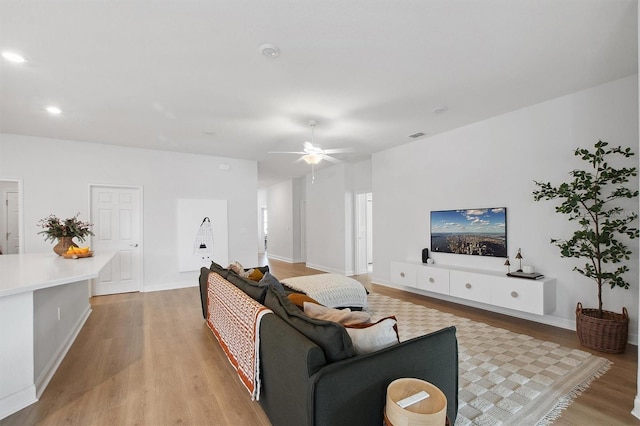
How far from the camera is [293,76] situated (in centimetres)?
294

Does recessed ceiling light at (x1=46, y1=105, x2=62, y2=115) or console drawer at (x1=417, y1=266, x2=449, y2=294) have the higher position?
recessed ceiling light at (x1=46, y1=105, x2=62, y2=115)

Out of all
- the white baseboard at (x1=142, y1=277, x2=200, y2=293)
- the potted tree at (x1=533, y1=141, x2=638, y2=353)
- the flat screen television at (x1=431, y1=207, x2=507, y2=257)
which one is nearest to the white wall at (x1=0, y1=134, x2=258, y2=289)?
the white baseboard at (x1=142, y1=277, x2=200, y2=293)

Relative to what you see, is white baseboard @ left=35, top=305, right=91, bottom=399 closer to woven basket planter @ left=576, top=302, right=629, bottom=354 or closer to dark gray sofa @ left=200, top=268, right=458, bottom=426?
dark gray sofa @ left=200, top=268, right=458, bottom=426

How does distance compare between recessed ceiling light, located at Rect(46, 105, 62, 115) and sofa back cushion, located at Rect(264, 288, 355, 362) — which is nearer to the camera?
sofa back cushion, located at Rect(264, 288, 355, 362)

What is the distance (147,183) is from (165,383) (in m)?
4.31

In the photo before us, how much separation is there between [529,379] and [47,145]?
281 inches

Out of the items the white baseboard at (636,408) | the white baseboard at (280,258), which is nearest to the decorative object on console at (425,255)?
the white baseboard at (636,408)

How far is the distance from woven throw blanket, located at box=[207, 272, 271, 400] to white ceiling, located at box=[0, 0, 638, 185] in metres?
2.03

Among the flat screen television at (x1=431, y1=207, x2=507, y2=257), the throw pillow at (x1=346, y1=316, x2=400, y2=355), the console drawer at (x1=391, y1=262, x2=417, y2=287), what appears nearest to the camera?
the throw pillow at (x1=346, y1=316, x2=400, y2=355)

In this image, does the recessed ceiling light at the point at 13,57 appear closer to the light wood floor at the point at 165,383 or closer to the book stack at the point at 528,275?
the light wood floor at the point at 165,383

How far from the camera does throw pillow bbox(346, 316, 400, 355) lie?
1604mm

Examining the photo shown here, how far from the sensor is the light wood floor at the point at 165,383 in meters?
2.00

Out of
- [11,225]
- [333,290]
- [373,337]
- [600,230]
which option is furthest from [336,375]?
[11,225]

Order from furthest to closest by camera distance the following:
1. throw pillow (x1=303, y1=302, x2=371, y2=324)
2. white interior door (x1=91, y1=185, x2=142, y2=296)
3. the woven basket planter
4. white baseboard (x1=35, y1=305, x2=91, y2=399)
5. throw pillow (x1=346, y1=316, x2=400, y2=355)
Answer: white interior door (x1=91, y1=185, x2=142, y2=296) → the woven basket planter → white baseboard (x1=35, y1=305, x2=91, y2=399) → throw pillow (x1=303, y1=302, x2=371, y2=324) → throw pillow (x1=346, y1=316, x2=400, y2=355)
